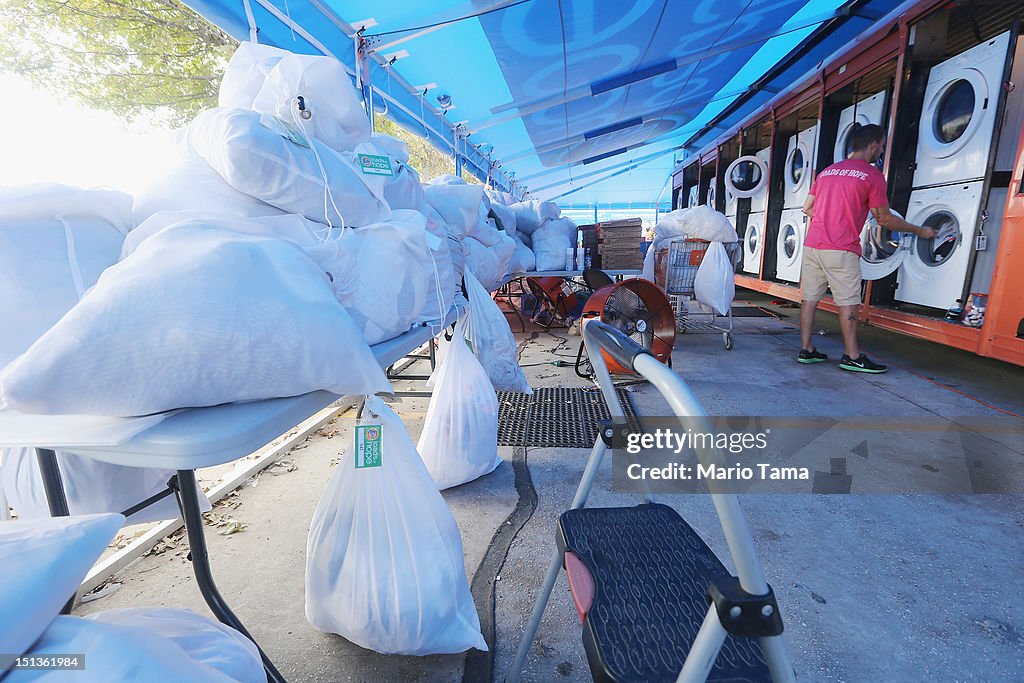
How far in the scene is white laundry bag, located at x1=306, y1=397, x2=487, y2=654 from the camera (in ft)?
3.51

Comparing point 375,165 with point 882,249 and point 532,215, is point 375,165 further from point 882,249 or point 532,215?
point 882,249

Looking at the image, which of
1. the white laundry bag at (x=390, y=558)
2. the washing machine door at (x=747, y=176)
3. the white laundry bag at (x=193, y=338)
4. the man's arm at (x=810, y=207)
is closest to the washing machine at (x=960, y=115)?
the man's arm at (x=810, y=207)

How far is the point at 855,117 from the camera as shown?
429 cm

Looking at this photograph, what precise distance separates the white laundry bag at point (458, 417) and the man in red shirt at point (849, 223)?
3.00 metres

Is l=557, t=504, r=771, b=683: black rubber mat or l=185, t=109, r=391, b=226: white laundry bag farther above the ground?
l=185, t=109, r=391, b=226: white laundry bag

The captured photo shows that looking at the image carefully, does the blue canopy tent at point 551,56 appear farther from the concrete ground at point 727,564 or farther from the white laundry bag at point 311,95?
the concrete ground at point 727,564

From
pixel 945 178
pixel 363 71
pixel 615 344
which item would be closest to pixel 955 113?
pixel 945 178

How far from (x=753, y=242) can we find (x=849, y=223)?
347cm

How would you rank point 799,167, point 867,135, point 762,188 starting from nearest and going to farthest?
point 867,135 < point 799,167 < point 762,188

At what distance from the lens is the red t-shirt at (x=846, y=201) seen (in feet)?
10.3

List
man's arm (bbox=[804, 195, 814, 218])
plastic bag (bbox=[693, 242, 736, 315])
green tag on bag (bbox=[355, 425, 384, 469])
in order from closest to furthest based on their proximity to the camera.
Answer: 1. green tag on bag (bbox=[355, 425, 384, 469])
2. man's arm (bbox=[804, 195, 814, 218])
3. plastic bag (bbox=[693, 242, 736, 315])

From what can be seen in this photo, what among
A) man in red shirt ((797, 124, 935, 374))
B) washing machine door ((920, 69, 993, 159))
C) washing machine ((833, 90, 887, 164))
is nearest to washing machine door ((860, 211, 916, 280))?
man in red shirt ((797, 124, 935, 374))

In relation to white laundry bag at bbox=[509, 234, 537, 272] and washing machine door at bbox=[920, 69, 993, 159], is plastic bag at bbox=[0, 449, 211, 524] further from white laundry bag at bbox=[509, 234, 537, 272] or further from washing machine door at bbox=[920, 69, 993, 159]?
washing machine door at bbox=[920, 69, 993, 159]

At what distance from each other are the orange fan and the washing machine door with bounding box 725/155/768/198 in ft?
13.6
